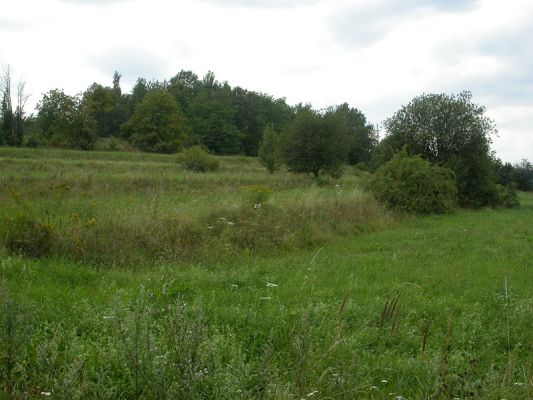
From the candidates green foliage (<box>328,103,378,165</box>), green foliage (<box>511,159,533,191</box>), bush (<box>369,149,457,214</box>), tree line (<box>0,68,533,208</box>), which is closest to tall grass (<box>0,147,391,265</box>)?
bush (<box>369,149,457,214</box>)

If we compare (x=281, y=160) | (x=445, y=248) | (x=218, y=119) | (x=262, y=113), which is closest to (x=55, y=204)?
(x=445, y=248)

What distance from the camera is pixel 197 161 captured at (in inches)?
1319

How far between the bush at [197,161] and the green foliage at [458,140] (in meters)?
12.4

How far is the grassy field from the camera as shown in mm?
3414

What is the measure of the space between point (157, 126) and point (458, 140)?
3848 cm

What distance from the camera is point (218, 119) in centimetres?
7388

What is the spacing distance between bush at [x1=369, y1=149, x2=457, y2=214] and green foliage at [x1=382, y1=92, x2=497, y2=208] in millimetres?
7730

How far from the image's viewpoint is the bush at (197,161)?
33.4 metres

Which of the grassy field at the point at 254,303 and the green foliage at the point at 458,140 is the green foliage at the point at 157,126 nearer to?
the green foliage at the point at 458,140

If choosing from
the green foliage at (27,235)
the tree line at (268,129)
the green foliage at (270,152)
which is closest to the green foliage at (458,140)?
the tree line at (268,129)

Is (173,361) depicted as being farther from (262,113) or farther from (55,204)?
(262,113)

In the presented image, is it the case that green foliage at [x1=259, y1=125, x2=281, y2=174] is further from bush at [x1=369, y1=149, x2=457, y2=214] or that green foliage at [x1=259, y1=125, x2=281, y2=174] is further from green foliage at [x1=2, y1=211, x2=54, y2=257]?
green foliage at [x1=2, y1=211, x2=54, y2=257]

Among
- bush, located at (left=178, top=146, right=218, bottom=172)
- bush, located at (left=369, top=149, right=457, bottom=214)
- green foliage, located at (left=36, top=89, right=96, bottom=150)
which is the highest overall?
green foliage, located at (left=36, top=89, right=96, bottom=150)

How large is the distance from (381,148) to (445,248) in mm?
20110
